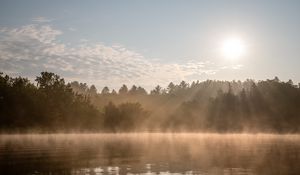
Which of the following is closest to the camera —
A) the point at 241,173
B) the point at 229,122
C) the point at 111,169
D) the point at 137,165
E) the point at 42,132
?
the point at 241,173

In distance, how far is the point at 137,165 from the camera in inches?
1737

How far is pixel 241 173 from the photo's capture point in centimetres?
3722

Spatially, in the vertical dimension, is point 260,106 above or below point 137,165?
above

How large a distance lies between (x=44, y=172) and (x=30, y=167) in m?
4.78

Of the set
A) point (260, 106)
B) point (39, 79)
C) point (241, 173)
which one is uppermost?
point (39, 79)

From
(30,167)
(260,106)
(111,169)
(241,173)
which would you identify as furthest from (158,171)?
(260,106)

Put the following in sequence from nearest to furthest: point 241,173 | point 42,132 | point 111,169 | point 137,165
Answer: point 241,173
point 111,169
point 137,165
point 42,132

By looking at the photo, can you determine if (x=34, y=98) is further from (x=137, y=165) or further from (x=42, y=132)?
(x=137, y=165)

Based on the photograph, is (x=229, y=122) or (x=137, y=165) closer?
(x=137, y=165)

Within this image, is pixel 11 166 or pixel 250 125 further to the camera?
pixel 250 125

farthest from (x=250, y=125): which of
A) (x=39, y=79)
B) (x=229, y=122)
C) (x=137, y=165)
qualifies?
(x=137, y=165)

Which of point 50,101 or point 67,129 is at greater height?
point 50,101

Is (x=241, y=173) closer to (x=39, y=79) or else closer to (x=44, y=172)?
(x=44, y=172)

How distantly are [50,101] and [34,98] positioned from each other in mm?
8500
